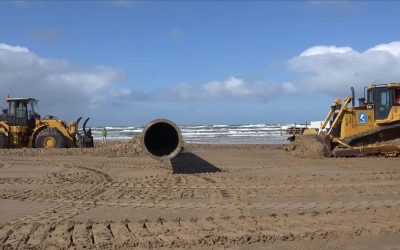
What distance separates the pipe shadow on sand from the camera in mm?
15352

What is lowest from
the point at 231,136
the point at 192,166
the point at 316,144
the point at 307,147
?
the point at 192,166

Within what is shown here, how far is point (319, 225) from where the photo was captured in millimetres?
7105

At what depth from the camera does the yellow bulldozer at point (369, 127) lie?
18641mm

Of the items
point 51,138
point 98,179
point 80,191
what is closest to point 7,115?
point 51,138

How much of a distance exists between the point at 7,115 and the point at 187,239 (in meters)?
19.3

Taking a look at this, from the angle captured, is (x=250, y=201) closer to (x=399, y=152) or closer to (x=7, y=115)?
(x=399, y=152)

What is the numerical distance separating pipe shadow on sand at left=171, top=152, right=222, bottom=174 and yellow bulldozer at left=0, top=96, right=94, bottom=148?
19.4 ft

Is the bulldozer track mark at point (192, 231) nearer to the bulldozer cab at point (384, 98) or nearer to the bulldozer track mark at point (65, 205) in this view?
the bulldozer track mark at point (65, 205)

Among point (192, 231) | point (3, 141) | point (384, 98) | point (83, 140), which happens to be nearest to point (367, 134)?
point (384, 98)

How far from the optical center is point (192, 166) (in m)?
17.0

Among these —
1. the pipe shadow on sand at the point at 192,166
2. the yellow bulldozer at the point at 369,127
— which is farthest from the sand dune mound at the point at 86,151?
the yellow bulldozer at the point at 369,127

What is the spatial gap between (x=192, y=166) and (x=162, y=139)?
1591 mm

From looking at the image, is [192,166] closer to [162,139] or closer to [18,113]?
[162,139]

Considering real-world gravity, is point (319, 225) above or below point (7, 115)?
below
